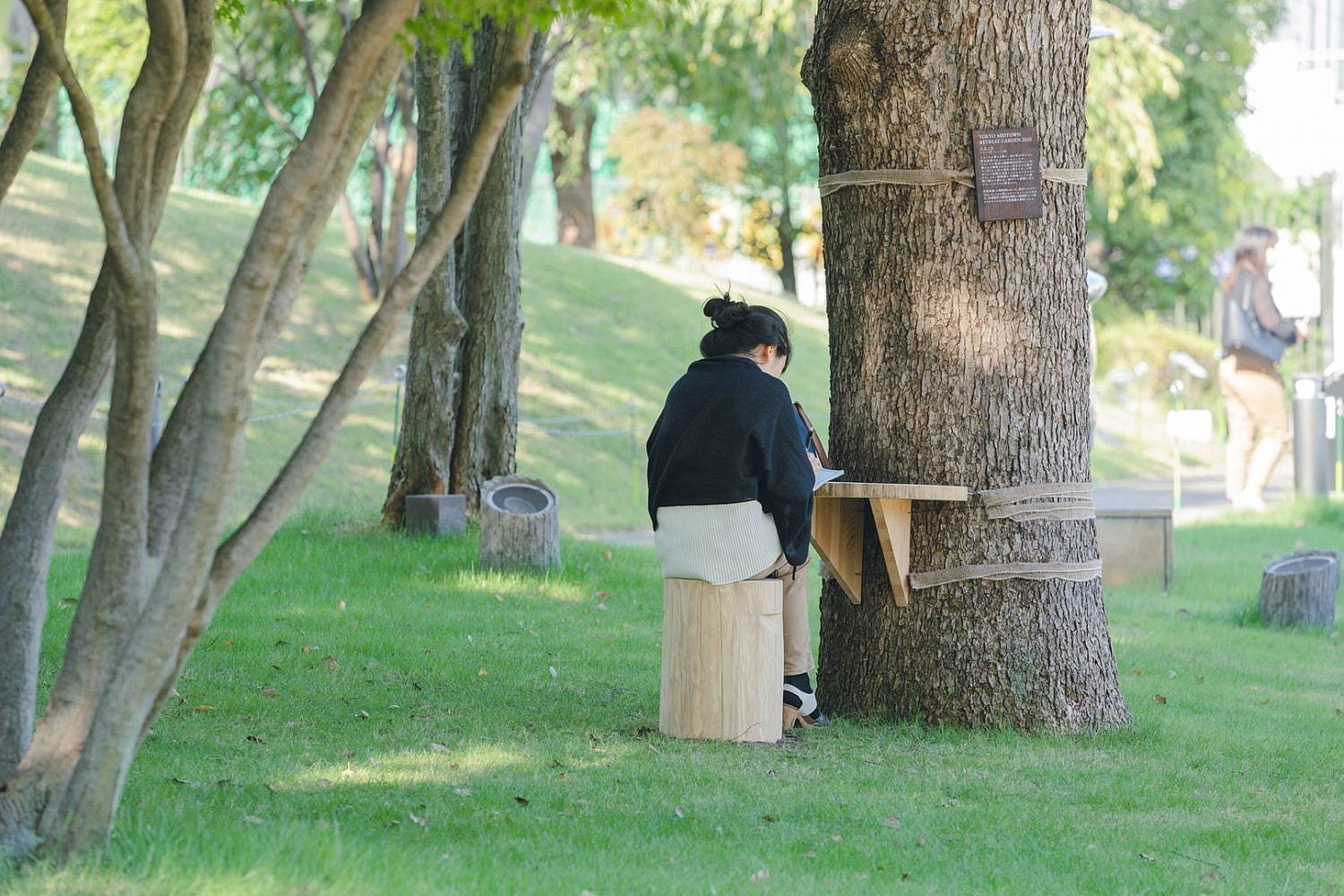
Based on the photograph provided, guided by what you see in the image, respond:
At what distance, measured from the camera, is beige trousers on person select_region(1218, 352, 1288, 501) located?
16.3 meters

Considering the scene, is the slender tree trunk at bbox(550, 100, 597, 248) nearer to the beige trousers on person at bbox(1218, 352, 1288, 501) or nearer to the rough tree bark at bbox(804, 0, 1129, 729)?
the beige trousers on person at bbox(1218, 352, 1288, 501)

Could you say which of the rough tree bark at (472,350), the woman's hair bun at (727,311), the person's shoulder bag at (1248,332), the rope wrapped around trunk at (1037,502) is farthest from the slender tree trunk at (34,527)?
the person's shoulder bag at (1248,332)

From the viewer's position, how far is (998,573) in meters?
6.49

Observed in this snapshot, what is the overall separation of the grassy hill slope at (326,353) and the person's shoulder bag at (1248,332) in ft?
21.1

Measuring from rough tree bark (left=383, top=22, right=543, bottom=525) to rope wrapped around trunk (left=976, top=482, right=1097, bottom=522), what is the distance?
19.7 feet

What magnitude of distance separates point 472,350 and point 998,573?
6.39 metres

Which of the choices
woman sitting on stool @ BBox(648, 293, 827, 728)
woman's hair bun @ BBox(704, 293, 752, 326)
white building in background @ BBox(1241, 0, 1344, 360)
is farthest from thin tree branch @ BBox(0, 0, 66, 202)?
white building in background @ BBox(1241, 0, 1344, 360)

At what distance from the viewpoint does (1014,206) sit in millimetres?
6461

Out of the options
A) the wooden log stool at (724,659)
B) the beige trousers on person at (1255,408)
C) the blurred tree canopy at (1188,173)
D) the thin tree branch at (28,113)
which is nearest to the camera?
the thin tree branch at (28,113)

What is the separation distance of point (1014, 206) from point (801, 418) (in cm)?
121

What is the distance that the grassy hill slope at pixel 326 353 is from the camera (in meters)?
16.6

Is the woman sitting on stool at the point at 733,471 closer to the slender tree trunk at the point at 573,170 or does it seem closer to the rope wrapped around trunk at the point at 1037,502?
the rope wrapped around trunk at the point at 1037,502

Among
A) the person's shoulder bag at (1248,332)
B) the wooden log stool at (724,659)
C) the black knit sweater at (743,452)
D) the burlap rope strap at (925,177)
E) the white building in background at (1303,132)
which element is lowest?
the wooden log stool at (724,659)

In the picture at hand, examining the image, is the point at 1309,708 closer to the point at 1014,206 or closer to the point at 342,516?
the point at 1014,206
